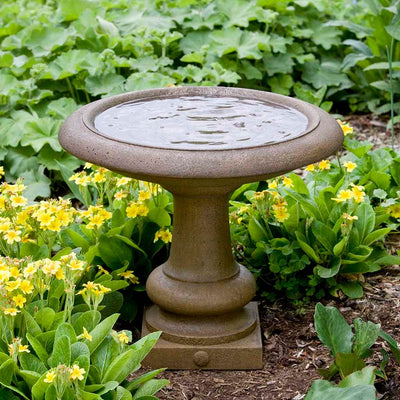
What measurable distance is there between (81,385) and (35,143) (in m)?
2.33

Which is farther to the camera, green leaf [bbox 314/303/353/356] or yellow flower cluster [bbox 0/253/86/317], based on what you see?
green leaf [bbox 314/303/353/356]

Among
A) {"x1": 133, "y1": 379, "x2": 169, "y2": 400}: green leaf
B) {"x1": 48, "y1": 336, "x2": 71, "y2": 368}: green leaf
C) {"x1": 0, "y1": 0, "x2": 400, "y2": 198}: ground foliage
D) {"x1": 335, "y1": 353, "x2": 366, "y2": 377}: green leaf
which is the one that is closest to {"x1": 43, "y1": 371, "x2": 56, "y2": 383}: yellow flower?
{"x1": 48, "y1": 336, "x2": 71, "y2": 368}: green leaf

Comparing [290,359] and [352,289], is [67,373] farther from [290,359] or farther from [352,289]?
[352,289]

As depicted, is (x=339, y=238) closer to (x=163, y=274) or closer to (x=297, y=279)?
(x=297, y=279)

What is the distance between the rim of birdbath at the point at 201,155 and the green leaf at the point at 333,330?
1.90 feet

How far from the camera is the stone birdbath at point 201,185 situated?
2779 mm

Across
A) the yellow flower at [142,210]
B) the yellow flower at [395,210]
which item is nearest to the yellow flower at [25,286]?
the yellow flower at [142,210]

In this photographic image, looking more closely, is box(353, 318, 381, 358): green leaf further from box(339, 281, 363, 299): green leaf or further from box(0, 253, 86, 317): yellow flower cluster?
box(0, 253, 86, 317): yellow flower cluster

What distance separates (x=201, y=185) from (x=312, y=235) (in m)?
0.88

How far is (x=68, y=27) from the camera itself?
5777 millimetres

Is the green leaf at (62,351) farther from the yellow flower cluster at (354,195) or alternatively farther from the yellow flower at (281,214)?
the yellow flower cluster at (354,195)

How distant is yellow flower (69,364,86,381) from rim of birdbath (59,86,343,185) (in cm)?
71

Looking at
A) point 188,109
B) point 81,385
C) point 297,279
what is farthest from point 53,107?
point 81,385

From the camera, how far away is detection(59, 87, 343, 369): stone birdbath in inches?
109
